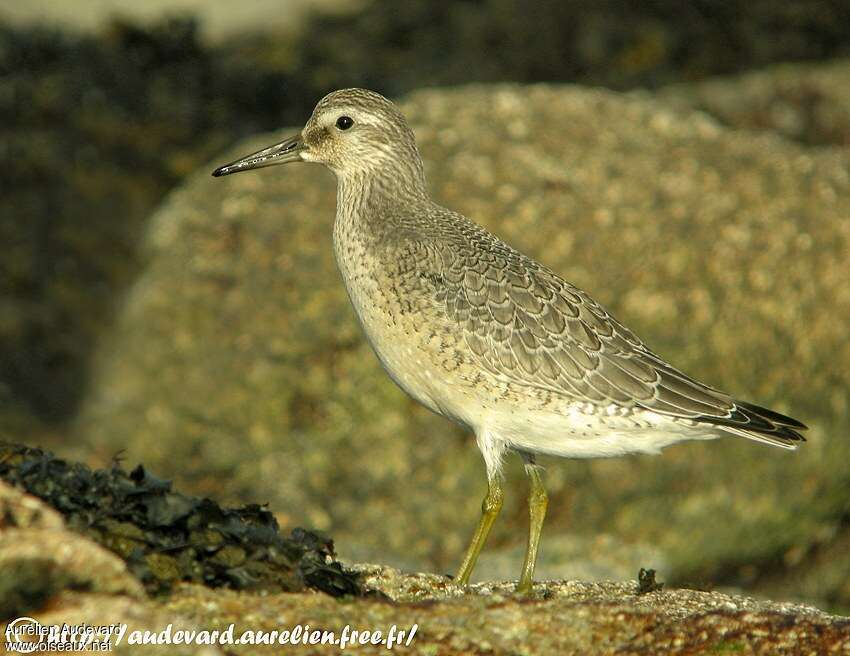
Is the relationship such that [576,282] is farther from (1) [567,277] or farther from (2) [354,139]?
(2) [354,139]

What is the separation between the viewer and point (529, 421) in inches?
306

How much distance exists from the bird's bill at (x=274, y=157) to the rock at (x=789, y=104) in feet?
27.9

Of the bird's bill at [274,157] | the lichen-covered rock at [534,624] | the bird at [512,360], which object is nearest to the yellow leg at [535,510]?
the bird at [512,360]

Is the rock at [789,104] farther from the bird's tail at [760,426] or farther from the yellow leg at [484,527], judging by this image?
the yellow leg at [484,527]

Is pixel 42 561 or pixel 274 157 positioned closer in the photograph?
pixel 42 561

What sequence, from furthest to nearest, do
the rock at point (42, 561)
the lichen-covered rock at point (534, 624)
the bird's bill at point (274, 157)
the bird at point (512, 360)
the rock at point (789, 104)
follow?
the rock at point (789, 104)
the bird's bill at point (274, 157)
the bird at point (512, 360)
the lichen-covered rock at point (534, 624)
the rock at point (42, 561)

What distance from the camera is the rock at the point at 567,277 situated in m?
11.8

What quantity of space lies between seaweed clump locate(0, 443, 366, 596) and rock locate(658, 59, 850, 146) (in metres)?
11.1

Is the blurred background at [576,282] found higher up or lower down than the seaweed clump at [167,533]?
higher up

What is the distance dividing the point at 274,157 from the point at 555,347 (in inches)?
92.9

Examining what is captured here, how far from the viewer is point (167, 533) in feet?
20.2

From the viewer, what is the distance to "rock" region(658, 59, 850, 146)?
16109mm

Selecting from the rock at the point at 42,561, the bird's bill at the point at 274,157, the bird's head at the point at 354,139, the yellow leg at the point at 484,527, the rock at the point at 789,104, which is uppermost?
the rock at the point at 789,104

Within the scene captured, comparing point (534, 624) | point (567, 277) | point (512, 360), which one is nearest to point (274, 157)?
point (512, 360)
